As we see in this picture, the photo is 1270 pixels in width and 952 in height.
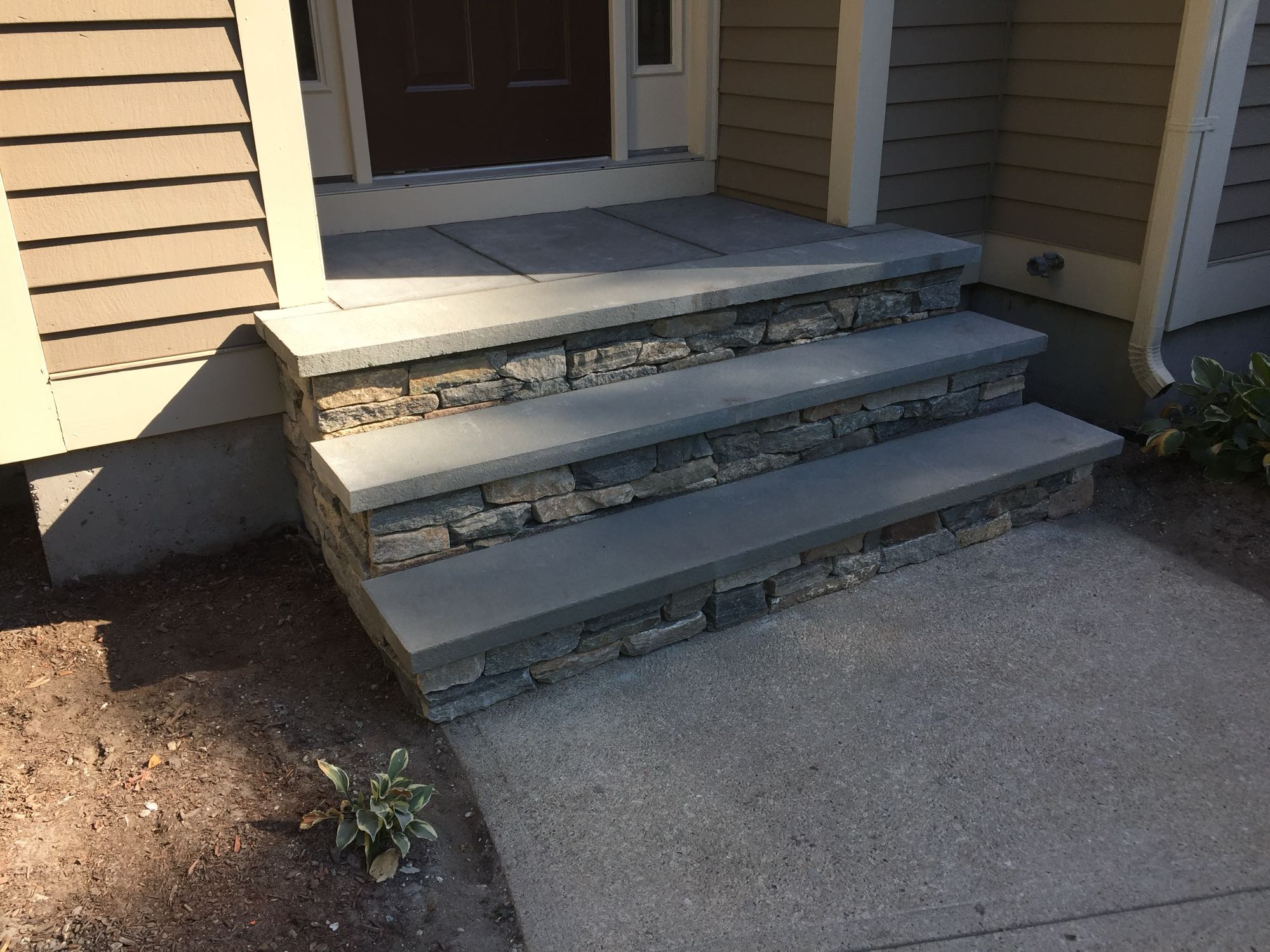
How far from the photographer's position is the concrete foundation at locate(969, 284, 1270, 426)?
13.6ft

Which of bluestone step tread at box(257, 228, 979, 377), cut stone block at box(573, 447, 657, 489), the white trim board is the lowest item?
cut stone block at box(573, 447, 657, 489)

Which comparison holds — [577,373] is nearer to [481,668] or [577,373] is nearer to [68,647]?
[481,668]

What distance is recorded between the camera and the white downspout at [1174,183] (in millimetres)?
3553

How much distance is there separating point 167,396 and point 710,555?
162cm

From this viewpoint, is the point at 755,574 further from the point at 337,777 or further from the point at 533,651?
the point at 337,777

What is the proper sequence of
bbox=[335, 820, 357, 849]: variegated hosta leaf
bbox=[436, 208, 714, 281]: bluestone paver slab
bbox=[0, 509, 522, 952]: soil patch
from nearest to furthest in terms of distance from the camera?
bbox=[0, 509, 522, 952]: soil patch
bbox=[335, 820, 357, 849]: variegated hosta leaf
bbox=[436, 208, 714, 281]: bluestone paver slab

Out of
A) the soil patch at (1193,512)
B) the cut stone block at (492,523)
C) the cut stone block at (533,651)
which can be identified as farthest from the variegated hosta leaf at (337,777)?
the soil patch at (1193,512)

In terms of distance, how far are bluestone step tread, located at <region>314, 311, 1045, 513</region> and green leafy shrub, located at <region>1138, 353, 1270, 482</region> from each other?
63cm

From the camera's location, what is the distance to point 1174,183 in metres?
3.75

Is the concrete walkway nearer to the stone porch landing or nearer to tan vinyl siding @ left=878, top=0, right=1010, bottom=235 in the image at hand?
the stone porch landing

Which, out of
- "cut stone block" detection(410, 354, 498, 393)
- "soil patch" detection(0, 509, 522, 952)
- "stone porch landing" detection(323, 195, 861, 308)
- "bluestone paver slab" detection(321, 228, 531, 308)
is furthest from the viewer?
Result: "stone porch landing" detection(323, 195, 861, 308)

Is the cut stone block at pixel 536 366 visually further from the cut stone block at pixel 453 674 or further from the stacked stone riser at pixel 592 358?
the cut stone block at pixel 453 674

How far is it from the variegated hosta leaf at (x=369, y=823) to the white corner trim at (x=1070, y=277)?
10.9 feet

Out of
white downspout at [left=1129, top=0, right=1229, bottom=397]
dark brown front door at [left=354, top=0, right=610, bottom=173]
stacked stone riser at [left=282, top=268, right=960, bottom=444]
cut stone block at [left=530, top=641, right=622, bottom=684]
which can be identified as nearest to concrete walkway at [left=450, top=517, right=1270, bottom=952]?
cut stone block at [left=530, top=641, right=622, bottom=684]
